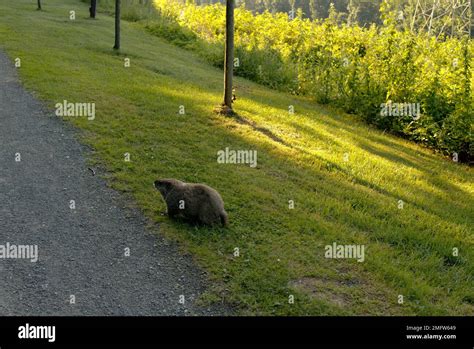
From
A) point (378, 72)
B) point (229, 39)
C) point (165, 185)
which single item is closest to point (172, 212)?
point (165, 185)

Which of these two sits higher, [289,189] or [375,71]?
[375,71]

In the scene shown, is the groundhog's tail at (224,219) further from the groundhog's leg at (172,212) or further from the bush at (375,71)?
the bush at (375,71)

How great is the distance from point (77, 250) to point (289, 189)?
10.9ft

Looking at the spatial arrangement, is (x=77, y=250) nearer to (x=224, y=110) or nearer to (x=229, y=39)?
(x=224, y=110)

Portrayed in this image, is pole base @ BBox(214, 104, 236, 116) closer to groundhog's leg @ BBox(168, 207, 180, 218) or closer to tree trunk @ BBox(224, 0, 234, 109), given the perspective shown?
tree trunk @ BBox(224, 0, 234, 109)

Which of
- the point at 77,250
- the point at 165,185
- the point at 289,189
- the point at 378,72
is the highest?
the point at 378,72

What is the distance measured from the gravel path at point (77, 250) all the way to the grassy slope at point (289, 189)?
12.8 inches

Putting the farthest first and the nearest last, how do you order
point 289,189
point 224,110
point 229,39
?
point 224,110
point 229,39
point 289,189

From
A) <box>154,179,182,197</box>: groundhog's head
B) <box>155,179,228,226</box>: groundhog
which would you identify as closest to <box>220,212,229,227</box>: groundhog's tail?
<box>155,179,228,226</box>: groundhog

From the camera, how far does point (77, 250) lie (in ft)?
15.3

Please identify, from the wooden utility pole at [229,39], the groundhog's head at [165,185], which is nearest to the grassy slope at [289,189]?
the groundhog's head at [165,185]

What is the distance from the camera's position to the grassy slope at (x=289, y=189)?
4480 mm
